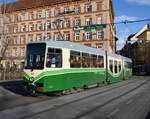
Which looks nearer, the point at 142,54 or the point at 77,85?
the point at 77,85

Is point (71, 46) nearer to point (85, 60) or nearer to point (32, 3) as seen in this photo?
point (85, 60)

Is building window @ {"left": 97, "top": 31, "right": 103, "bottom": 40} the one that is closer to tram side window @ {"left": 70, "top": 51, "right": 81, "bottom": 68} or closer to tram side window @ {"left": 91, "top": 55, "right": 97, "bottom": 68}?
tram side window @ {"left": 91, "top": 55, "right": 97, "bottom": 68}

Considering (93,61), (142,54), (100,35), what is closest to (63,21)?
(100,35)

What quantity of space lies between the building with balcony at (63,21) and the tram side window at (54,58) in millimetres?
24630

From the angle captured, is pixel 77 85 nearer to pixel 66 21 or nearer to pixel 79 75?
pixel 79 75

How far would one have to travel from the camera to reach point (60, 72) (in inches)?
380

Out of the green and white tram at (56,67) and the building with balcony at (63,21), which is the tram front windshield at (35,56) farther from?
the building with balcony at (63,21)

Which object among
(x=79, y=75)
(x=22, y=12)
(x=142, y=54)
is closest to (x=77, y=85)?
(x=79, y=75)

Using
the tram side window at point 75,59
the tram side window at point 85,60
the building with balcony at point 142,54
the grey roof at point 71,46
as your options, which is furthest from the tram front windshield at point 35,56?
the building with balcony at point 142,54

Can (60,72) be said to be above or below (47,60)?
below

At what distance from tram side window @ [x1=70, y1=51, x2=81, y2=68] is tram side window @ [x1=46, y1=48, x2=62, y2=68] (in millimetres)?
1016

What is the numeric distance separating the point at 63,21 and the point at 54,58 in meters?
33.8

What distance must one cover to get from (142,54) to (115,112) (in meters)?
58.3

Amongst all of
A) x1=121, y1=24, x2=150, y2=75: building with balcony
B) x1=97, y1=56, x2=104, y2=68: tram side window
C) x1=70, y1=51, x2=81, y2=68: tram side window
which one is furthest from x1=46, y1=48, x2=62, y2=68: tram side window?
x1=121, y1=24, x2=150, y2=75: building with balcony
